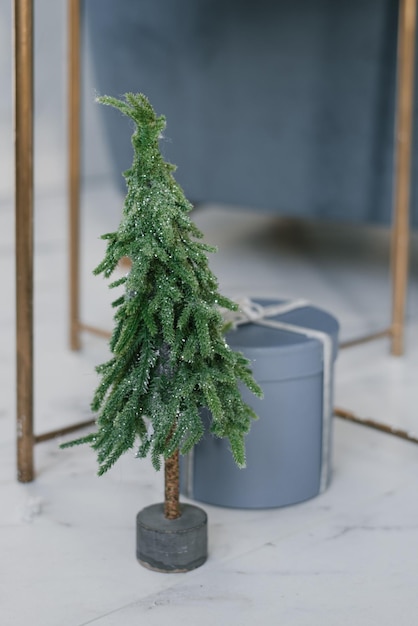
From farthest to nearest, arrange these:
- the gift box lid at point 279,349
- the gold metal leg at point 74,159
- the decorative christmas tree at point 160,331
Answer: the gold metal leg at point 74,159, the gift box lid at point 279,349, the decorative christmas tree at point 160,331

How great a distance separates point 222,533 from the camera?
1.17 metres

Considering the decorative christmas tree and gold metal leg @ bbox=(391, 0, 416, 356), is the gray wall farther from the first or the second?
gold metal leg @ bbox=(391, 0, 416, 356)

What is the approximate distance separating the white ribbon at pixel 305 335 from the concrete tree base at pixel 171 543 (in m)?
0.17

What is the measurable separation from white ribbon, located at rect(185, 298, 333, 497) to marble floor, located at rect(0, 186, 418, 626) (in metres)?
0.05

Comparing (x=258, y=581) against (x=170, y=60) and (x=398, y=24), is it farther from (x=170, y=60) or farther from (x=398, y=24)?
(x=170, y=60)

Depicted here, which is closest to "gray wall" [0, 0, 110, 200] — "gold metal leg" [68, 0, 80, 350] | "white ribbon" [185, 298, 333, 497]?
"gold metal leg" [68, 0, 80, 350]

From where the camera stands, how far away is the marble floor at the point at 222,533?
1.01 meters

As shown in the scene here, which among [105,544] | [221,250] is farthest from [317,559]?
[221,250]

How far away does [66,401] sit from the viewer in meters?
1.63

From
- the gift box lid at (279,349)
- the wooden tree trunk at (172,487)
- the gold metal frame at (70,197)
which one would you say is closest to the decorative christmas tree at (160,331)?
the wooden tree trunk at (172,487)

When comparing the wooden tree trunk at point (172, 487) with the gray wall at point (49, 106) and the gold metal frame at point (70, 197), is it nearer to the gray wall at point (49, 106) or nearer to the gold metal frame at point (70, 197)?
the gold metal frame at point (70, 197)

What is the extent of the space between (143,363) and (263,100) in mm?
1389

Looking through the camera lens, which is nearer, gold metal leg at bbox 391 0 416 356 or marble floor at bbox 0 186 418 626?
marble floor at bbox 0 186 418 626

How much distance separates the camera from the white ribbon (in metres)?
1.25
